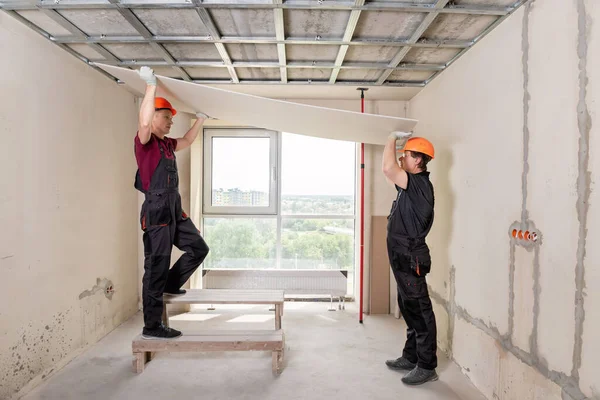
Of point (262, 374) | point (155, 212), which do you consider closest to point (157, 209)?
point (155, 212)

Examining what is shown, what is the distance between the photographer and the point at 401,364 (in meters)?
2.50

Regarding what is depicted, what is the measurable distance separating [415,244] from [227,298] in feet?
4.76

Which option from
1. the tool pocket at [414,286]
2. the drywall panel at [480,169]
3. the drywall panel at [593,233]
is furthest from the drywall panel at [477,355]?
the drywall panel at [593,233]

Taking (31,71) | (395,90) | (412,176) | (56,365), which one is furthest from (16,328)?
(395,90)

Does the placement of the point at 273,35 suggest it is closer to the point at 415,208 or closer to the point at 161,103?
the point at 161,103

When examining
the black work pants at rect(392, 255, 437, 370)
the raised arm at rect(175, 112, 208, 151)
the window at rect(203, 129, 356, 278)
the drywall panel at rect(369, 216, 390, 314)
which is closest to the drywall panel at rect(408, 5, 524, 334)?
the black work pants at rect(392, 255, 437, 370)

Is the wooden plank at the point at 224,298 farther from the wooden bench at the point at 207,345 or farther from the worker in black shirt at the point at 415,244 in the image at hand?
the worker in black shirt at the point at 415,244

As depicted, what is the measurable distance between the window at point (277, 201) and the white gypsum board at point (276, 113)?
1319mm

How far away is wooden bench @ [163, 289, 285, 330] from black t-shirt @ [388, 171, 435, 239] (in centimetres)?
108

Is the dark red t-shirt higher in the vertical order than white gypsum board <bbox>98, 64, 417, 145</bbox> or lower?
lower

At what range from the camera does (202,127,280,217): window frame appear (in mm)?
4281

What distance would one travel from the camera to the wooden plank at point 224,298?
8.48 feet

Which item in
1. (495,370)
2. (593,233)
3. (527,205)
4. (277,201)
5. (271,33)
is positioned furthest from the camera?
(277,201)

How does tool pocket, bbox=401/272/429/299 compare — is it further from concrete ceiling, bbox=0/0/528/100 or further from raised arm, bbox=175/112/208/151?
raised arm, bbox=175/112/208/151
